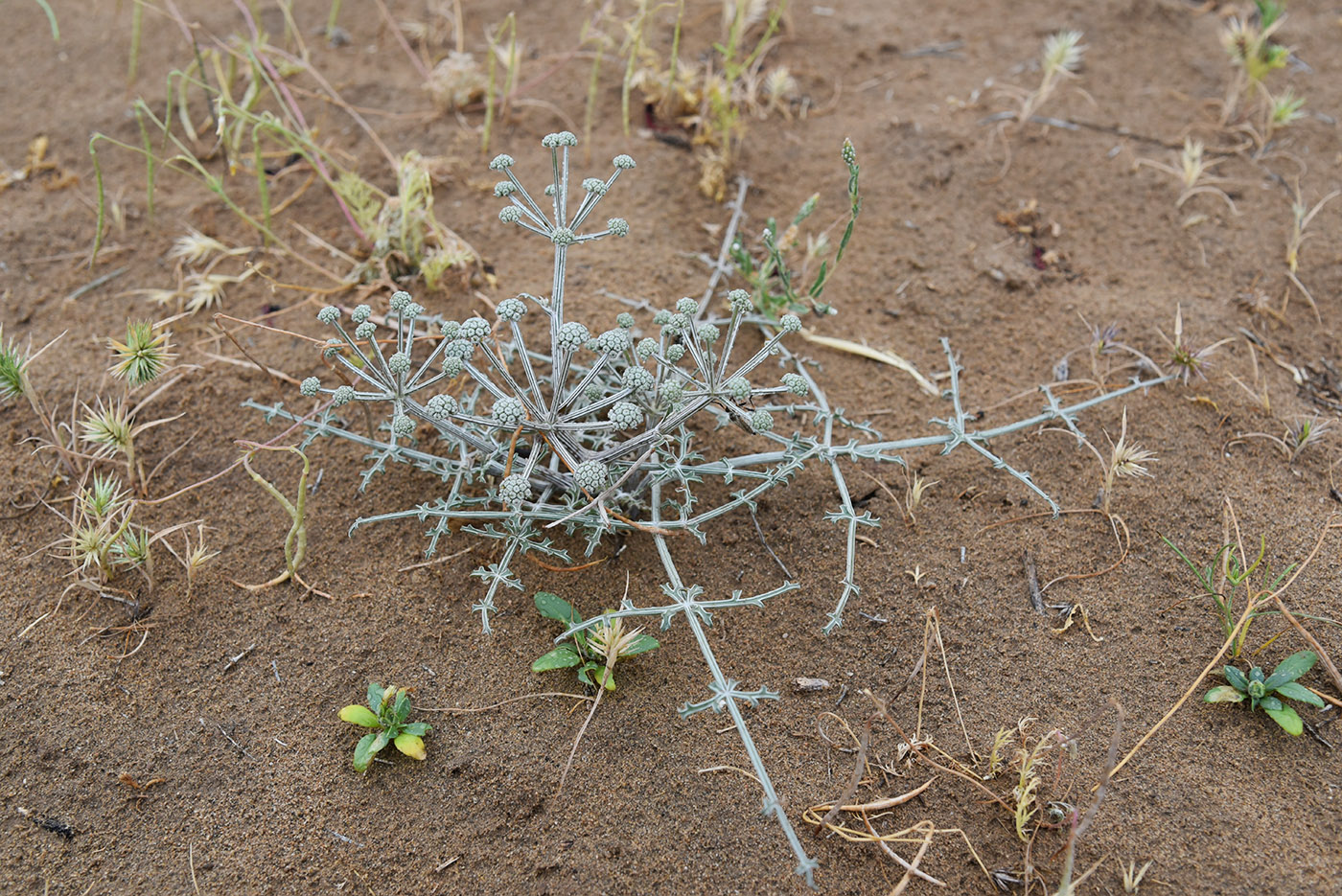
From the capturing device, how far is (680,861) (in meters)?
1.74

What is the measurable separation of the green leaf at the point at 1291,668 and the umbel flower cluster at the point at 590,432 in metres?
0.56

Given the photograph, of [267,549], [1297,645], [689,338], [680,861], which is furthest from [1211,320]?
[267,549]

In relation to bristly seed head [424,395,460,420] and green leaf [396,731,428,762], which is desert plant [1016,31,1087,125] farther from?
green leaf [396,731,428,762]

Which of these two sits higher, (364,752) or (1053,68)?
(1053,68)

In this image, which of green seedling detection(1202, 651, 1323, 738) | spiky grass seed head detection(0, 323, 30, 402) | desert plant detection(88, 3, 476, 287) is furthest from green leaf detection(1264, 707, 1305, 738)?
spiky grass seed head detection(0, 323, 30, 402)

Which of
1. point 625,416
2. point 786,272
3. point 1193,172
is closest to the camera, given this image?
point 625,416

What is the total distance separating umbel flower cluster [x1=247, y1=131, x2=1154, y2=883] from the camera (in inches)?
71.0

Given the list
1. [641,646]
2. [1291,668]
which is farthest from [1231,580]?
[641,646]

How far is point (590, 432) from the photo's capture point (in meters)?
2.07

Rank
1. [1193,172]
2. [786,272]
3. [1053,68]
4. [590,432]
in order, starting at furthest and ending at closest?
[1053,68] < [1193,172] < [786,272] < [590,432]

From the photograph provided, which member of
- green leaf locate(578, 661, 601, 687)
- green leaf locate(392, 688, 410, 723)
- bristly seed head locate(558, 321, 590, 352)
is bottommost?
green leaf locate(392, 688, 410, 723)

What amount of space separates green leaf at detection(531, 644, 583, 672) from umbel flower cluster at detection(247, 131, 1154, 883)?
76 mm

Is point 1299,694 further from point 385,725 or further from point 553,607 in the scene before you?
point 385,725

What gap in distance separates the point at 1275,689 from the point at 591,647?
1.45m
